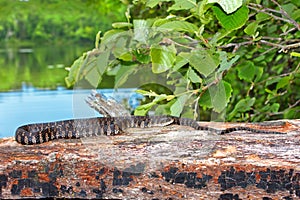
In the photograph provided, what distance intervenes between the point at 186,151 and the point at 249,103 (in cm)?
56

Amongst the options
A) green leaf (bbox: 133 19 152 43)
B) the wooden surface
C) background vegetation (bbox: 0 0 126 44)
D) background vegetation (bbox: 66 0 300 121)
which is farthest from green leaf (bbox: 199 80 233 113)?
background vegetation (bbox: 0 0 126 44)

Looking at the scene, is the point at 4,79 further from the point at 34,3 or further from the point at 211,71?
the point at 211,71

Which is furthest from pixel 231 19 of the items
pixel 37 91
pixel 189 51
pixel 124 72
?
pixel 37 91

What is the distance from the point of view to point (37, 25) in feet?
18.8

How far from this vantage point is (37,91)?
186 inches

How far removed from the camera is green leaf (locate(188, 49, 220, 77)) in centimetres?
124

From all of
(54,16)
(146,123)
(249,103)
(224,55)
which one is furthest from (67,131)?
(54,16)

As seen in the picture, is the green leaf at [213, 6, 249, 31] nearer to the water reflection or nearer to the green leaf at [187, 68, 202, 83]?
the green leaf at [187, 68, 202, 83]

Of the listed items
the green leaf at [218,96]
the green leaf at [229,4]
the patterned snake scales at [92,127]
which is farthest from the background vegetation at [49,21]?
the green leaf at [229,4]

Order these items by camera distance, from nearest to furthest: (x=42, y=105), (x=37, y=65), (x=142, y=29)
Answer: (x=142, y=29) → (x=42, y=105) → (x=37, y=65)

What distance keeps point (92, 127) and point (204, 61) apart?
1.25 feet

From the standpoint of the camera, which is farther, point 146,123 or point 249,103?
point 249,103

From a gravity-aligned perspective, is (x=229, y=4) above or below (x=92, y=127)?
above

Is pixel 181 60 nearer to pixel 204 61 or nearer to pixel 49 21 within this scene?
pixel 204 61
